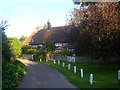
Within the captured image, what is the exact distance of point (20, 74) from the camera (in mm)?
10648

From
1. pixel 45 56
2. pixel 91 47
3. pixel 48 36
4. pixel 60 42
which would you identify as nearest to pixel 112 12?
pixel 91 47

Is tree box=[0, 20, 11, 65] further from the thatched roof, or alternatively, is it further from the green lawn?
the thatched roof

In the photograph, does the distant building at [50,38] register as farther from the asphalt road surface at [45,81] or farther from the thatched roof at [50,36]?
the asphalt road surface at [45,81]

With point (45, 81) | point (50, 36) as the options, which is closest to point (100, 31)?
point (45, 81)

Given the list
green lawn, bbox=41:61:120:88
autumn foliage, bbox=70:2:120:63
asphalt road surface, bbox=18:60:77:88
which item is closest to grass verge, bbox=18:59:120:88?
green lawn, bbox=41:61:120:88

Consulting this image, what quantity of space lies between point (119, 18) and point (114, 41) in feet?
7.13

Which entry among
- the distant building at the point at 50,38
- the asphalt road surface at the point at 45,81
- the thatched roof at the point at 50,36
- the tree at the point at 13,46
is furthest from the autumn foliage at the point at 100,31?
the thatched roof at the point at 50,36

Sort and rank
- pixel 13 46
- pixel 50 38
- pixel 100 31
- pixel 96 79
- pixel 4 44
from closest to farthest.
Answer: pixel 4 44
pixel 96 79
pixel 100 31
pixel 13 46
pixel 50 38

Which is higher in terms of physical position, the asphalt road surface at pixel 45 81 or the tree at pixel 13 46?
the tree at pixel 13 46

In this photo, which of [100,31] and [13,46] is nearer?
[100,31]

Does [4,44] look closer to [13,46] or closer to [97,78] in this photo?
[13,46]

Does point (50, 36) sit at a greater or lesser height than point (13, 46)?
greater

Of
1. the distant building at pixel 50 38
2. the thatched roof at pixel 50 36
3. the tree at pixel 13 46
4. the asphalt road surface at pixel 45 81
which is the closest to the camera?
the asphalt road surface at pixel 45 81

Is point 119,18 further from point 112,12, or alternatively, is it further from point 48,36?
point 48,36
